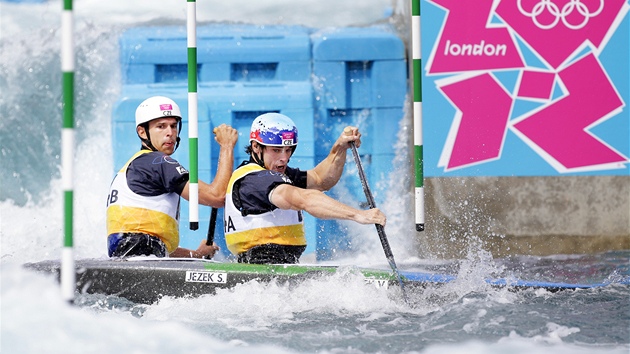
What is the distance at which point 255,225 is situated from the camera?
5945mm

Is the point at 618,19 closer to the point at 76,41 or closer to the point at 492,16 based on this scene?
the point at 492,16

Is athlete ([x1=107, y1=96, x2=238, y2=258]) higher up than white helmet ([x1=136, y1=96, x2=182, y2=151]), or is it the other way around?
white helmet ([x1=136, y1=96, x2=182, y2=151])

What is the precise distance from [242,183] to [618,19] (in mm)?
4365

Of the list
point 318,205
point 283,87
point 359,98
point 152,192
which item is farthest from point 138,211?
point 359,98

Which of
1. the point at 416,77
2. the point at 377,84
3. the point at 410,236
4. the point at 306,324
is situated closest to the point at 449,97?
the point at 377,84

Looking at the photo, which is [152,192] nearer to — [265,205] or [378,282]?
[265,205]

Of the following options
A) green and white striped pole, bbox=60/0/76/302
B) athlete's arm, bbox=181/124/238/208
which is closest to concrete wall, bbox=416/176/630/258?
athlete's arm, bbox=181/124/238/208

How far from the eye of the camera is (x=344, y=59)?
28.8 ft

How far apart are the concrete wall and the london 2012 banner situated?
0.41 ft

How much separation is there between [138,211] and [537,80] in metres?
4.16

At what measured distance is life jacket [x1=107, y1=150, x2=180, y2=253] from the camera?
6.07 metres

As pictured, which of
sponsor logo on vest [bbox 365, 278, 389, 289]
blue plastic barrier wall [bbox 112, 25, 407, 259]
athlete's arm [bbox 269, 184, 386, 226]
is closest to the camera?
athlete's arm [bbox 269, 184, 386, 226]

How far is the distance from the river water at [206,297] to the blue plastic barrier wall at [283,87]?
1.21ft

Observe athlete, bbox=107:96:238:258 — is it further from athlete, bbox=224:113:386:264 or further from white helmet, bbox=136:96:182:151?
athlete, bbox=224:113:386:264
